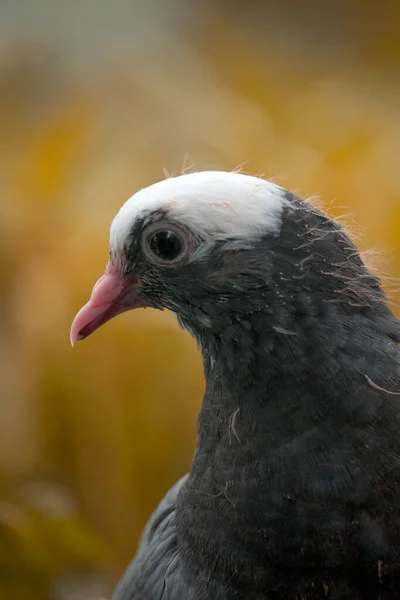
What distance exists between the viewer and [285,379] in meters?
0.80

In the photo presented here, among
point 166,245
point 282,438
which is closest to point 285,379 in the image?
point 282,438

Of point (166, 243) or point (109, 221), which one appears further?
point (109, 221)

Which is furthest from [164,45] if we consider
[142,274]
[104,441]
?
[142,274]

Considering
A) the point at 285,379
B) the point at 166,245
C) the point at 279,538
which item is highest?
the point at 166,245

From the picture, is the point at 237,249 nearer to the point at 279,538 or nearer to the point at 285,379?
Answer: the point at 285,379

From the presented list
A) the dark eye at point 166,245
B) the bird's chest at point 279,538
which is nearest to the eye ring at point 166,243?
the dark eye at point 166,245

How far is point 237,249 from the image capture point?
0.80 m

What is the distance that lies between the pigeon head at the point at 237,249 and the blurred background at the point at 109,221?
0.13 metres

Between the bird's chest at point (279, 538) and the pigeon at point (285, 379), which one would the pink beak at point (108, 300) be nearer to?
the pigeon at point (285, 379)

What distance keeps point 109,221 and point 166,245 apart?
1028 millimetres

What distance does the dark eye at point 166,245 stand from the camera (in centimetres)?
81

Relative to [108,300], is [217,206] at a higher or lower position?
higher

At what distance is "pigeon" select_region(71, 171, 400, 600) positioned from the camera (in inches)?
31.0

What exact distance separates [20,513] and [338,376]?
3.00ft
